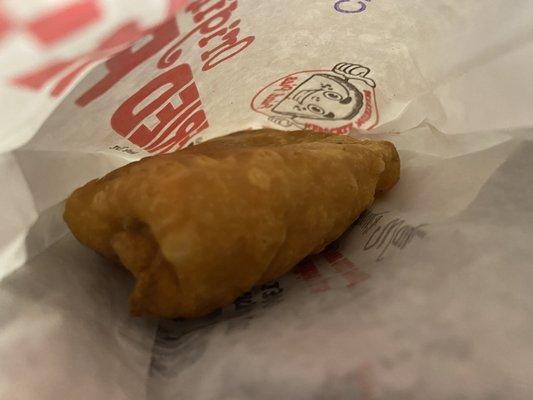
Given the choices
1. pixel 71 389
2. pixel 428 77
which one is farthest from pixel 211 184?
pixel 428 77

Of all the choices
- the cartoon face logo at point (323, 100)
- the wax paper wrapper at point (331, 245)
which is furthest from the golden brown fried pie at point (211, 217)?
the cartoon face logo at point (323, 100)

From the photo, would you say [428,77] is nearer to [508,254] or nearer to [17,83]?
[508,254]

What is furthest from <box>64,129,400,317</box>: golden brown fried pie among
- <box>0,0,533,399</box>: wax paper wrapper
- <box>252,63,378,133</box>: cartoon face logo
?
<box>252,63,378,133</box>: cartoon face logo

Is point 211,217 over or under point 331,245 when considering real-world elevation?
over

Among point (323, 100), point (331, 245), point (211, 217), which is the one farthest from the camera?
point (323, 100)

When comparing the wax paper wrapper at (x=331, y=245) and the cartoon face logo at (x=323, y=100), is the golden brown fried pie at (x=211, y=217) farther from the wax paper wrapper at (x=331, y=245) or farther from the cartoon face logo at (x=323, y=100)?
the cartoon face logo at (x=323, y=100)

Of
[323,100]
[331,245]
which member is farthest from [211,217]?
[323,100]

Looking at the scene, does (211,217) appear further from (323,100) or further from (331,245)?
(323,100)
